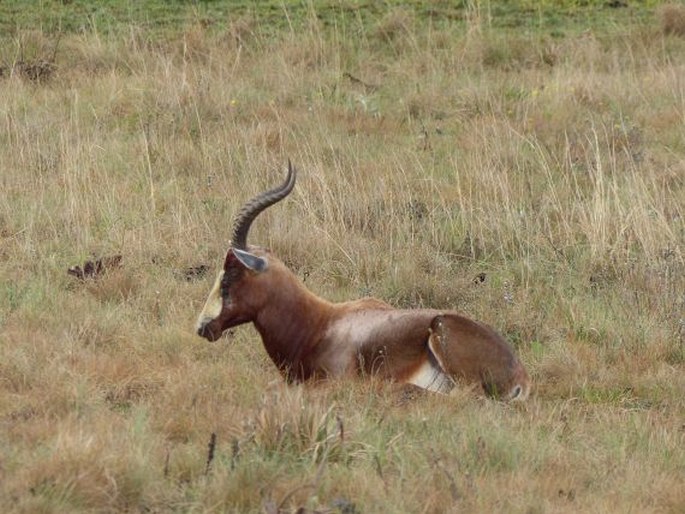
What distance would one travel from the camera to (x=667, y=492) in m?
Answer: 5.74

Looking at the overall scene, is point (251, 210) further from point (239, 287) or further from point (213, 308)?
point (213, 308)

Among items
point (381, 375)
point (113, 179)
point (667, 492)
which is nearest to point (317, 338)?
point (381, 375)

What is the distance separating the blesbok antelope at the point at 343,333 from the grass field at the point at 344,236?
0.61 ft

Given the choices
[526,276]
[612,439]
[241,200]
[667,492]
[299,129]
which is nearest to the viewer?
[667,492]

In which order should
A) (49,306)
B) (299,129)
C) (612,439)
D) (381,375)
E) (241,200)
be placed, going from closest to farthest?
1. (612,439)
2. (381,375)
3. (49,306)
4. (241,200)
5. (299,129)

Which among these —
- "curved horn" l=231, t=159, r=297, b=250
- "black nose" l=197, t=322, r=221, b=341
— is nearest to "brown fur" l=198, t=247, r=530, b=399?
"black nose" l=197, t=322, r=221, b=341

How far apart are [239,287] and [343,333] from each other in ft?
1.87

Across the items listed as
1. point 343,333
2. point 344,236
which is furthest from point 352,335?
point 344,236

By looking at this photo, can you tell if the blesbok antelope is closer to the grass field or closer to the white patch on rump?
the white patch on rump

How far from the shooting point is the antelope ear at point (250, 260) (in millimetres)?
7133

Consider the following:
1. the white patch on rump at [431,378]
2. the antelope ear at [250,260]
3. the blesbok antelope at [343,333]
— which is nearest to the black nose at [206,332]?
the blesbok antelope at [343,333]

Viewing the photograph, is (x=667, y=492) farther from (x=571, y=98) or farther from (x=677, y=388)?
(x=571, y=98)

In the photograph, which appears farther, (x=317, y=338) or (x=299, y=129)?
(x=299, y=129)

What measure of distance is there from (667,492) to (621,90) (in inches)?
302
